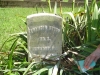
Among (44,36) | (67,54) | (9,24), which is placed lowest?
(9,24)

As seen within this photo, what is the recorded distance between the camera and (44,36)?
9.96 feet

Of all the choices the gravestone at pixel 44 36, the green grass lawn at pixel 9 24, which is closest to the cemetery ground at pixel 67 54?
the gravestone at pixel 44 36

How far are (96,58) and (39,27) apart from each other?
2.27ft

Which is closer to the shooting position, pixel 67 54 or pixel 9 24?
pixel 67 54

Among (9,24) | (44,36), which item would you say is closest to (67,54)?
(44,36)

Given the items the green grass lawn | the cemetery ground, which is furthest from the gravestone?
the green grass lawn

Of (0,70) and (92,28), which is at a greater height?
(92,28)

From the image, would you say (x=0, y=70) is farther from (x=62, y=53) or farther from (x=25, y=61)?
(x=62, y=53)

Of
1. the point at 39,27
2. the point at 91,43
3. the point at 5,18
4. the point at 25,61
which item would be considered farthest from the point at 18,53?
the point at 5,18

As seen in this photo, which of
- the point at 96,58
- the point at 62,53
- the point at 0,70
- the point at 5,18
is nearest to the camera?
the point at 96,58

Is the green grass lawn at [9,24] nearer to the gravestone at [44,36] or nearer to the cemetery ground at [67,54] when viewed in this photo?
the cemetery ground at [67,54]

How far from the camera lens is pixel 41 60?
3.00 m

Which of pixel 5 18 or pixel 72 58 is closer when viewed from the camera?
pixel 72 58

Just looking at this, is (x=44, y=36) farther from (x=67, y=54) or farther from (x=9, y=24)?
(x=9, y=24)
